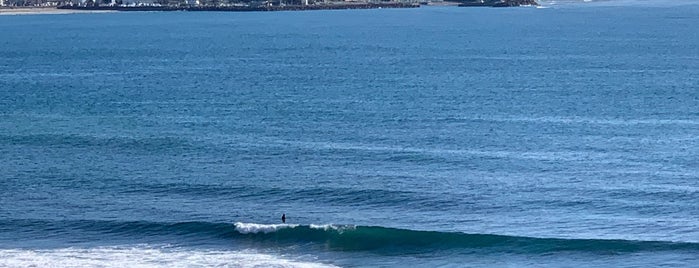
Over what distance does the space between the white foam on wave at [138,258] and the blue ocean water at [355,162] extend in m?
0.12

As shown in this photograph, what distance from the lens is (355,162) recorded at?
5422 centimetres

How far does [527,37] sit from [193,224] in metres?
94.1

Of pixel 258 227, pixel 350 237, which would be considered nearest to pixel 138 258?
pixel 258 227

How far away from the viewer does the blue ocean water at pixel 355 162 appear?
41688mm

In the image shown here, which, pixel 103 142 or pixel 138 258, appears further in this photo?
pixel 103 142

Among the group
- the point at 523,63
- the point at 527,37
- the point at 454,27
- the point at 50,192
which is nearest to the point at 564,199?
the point at 50,192

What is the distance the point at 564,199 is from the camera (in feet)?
154

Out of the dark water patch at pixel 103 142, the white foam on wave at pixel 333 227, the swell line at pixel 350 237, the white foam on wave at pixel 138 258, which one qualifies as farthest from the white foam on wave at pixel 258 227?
the dark water patch at pixel 103 142

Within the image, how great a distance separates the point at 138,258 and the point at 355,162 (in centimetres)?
1574

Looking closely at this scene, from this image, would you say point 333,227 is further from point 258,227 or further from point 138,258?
point 138,258

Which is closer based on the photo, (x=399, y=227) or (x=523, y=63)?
(x=399, y=227)

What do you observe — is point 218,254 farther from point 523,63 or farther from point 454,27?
point 454,27

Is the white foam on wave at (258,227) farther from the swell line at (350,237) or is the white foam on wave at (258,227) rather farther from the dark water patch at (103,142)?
the dark water patch at (103,142)

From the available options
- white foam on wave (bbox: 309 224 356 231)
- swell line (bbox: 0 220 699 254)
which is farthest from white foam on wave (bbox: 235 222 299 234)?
white foam on wave (bbox: 309 224 356 231)
